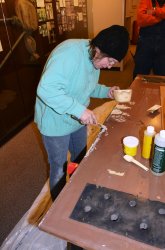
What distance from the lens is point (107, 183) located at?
0.79 meters

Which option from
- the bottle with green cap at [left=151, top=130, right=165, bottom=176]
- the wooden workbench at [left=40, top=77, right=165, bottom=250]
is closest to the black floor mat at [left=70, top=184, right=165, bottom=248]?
the wooden workbench at [left=40, top=77, right=165, bottom=250]

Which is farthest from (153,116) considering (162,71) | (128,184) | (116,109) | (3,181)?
(3,181)

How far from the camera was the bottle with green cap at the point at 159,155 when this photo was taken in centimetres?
74

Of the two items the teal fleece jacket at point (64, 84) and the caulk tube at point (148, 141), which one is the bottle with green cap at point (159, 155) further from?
the teal fleece jacket at point (64, 84)

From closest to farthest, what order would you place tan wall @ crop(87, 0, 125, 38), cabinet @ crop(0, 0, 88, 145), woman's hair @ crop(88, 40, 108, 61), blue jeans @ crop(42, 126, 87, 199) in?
1. woman's hair @ crop(88, 40, 108, 61)
2. blue jeans @ crop(42, 126, 87, 199)
3. cabinet @ crop(0, 0, 88, 145)
4. tan wall @ crop(87, 0, 125, 38)

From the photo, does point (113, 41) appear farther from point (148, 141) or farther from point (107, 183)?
point (107, 183)

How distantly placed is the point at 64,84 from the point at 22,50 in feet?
6.17

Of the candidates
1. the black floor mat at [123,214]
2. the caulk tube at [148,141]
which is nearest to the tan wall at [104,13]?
the caulk tube at [148,141]

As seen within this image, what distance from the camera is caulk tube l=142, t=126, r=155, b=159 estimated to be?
0.85 m

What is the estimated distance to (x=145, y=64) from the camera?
228 centimetres

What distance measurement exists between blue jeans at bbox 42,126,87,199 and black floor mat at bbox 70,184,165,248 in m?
0.48

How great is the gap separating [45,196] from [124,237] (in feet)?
3.32

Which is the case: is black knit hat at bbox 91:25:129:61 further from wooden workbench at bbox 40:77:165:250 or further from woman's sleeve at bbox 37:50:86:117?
wooden workbench at bbox 40:77:165:250

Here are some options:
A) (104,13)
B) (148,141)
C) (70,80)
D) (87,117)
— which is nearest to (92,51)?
(70,80)
